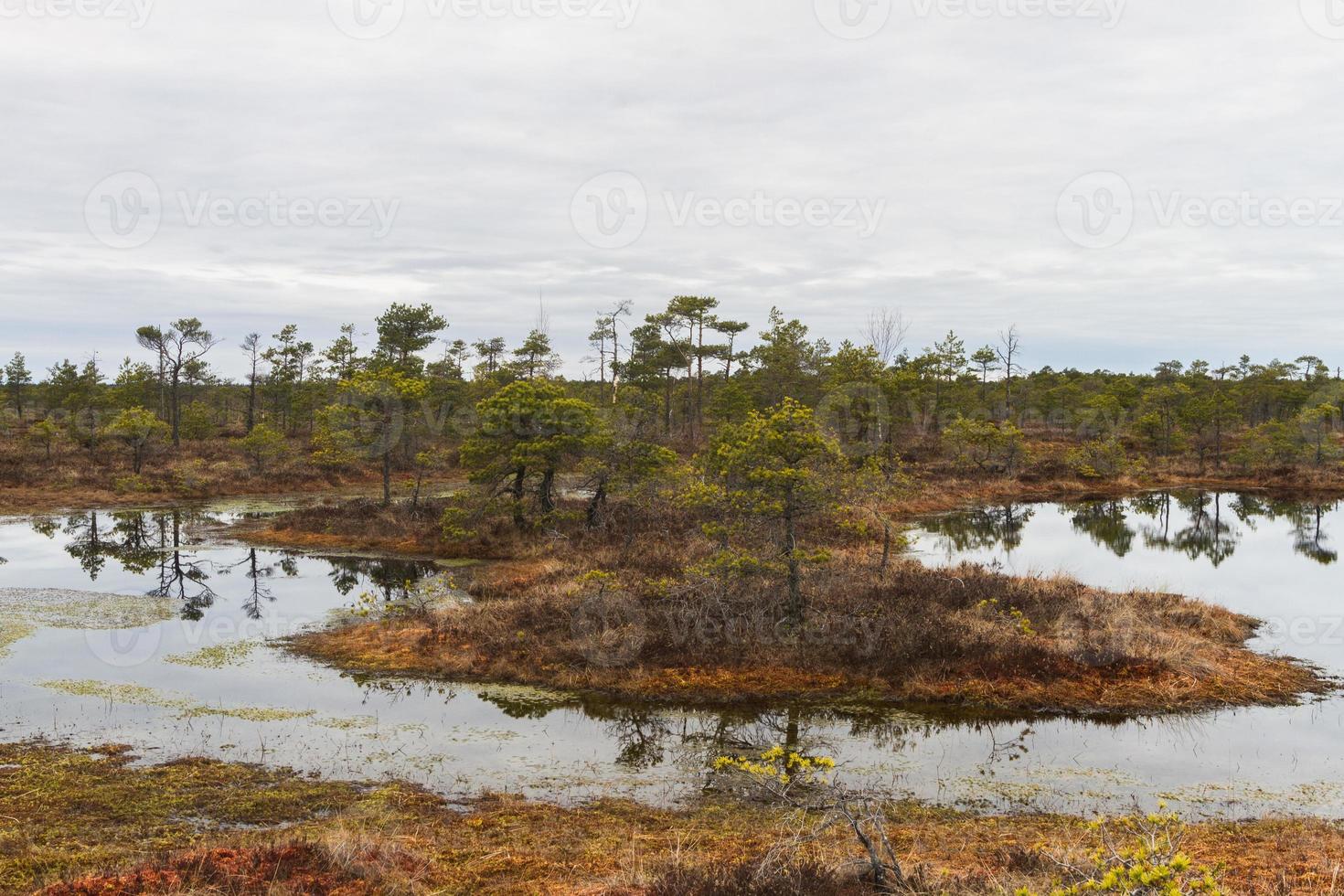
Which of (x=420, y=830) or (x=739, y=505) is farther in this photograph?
(x=739, y=505)

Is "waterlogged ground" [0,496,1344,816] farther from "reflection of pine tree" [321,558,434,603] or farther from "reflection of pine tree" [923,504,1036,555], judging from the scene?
"reflection of pine tree" [923,504,1036,555]

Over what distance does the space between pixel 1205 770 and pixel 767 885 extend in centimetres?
920

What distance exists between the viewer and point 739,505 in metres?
17.8

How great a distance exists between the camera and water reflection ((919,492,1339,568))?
3391 centimetres

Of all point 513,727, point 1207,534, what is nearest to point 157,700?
point 513,727

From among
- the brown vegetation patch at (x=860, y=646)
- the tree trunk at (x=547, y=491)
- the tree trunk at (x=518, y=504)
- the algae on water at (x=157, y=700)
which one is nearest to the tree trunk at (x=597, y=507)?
the tree trunk at (x=547, y=491)

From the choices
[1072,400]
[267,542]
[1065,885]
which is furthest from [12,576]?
[1072,400]

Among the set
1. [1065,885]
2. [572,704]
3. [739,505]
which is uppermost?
[739,505]

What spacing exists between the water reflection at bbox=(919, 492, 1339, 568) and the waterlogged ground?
7.84 m

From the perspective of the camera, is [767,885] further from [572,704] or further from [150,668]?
[150,668]

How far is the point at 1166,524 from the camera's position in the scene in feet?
134

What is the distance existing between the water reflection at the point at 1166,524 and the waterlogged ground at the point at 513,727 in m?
7.84

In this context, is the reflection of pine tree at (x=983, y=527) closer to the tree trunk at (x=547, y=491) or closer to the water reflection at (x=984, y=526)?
the water reflection at (x=984, y=526)

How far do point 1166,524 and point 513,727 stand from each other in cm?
3729
